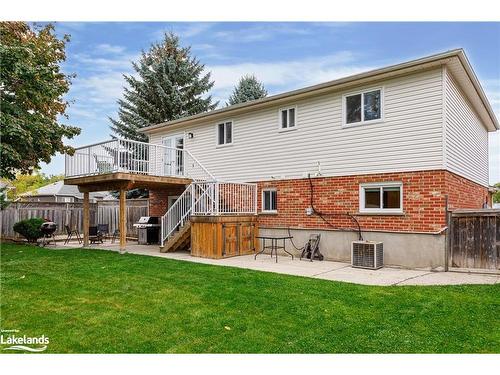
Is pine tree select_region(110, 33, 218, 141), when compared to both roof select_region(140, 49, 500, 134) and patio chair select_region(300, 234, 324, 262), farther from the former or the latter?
patio chair select_region(300, 234, 324, 262)

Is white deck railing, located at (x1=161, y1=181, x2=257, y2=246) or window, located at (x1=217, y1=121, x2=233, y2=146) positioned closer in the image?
white deck railing, located at (x1=161, y1=181, x2=257, y2=246)

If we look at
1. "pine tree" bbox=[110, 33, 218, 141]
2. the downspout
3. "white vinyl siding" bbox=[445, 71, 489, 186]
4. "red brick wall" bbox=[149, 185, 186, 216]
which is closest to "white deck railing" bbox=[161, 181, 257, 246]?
"red brick wall" bbox=[149, 185, 186, 216]

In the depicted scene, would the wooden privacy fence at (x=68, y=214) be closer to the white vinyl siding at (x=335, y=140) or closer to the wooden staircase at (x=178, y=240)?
the white vinyl siding at (x=335, y=140)

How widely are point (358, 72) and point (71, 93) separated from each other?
14137 millimetres

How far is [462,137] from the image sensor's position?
35.9 feet

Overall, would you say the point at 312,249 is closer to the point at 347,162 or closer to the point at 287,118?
the point at 347,162

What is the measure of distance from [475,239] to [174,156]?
10868 mm

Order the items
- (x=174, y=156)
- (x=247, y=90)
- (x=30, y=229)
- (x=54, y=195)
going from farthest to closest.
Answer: (x=247, y=90) → (x=54, y=195) → (x=174, y=156) → (x=30, y=229)

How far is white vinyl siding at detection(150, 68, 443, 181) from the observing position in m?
9.46

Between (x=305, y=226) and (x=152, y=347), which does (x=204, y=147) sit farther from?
(x=152, y=347)

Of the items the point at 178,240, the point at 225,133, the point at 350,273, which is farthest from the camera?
the point at 225,133

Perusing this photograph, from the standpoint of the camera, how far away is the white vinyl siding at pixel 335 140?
9461 millimetres

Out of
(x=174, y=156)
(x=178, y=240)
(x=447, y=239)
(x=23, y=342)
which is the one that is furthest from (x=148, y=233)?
(x=23, y=342)

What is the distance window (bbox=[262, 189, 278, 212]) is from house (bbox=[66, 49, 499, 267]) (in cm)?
4
